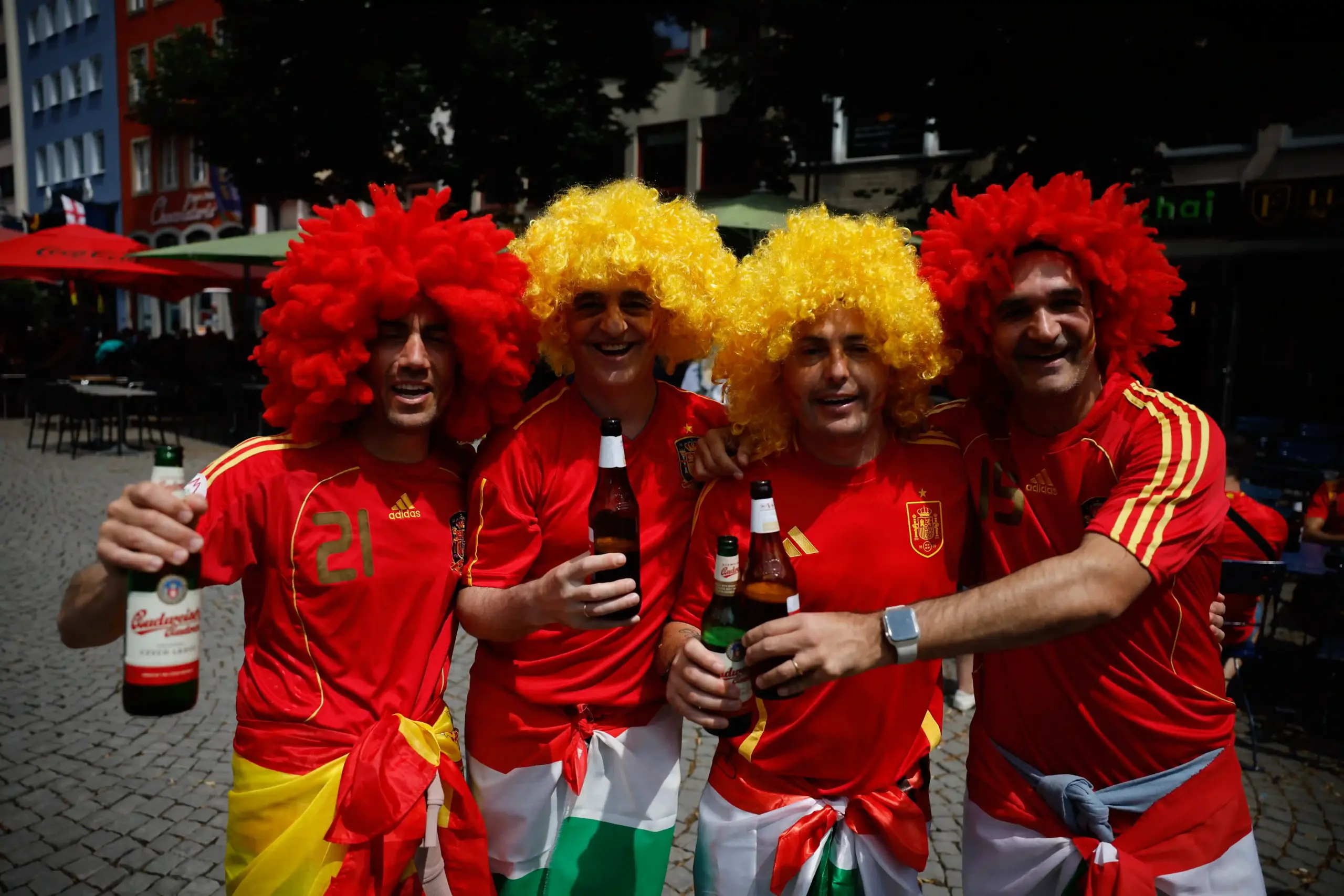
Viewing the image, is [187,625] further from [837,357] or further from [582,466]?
[837,357]

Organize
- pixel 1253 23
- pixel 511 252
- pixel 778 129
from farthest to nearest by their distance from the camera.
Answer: pixel 778 129, pixel 1253 23, pixel 511 252

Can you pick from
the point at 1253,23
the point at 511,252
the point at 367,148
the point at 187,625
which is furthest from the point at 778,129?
the point at 187,625

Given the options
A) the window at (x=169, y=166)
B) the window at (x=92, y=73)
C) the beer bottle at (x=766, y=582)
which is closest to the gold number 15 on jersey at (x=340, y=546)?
the beer bottle at (x=766, y=582)

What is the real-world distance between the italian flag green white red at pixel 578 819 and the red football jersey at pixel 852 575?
39 centimetres

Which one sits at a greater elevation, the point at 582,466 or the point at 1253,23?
the point at 1253,23

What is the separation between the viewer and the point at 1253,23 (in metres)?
6.41

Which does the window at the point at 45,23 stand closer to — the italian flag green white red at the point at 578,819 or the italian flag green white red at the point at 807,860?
the italian flag green white red at the point at 578,819

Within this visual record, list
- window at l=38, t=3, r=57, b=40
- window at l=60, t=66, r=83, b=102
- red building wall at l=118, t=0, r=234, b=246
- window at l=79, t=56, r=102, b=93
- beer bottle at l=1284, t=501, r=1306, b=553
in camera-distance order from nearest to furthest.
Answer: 1. beer bottle at l=1284, t=501, r=1306, b=553
2. red building wall at l=118, t=0, r=234, b=246
3. window at l=79, t=56, r=102, b=93
4. window at l=60, t=66, r=83, b=102
5. window at l=38, t=3, r=57, b=40

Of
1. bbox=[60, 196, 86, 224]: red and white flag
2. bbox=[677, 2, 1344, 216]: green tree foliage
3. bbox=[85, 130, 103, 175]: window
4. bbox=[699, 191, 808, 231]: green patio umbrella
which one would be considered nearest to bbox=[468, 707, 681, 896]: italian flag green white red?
bbox=[677, 2, 1344, 216]: green tree foliage

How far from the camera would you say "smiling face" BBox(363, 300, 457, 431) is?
2.51 metres

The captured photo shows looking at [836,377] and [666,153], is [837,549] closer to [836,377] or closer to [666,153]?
[836,377]

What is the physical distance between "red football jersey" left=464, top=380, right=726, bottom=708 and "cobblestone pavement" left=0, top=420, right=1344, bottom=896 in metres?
1.74

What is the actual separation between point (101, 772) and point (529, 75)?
10.3 meters

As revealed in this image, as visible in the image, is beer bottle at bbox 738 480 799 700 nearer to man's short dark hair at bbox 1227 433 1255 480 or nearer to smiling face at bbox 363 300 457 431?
smiling face at bbox 363 300 457 431
